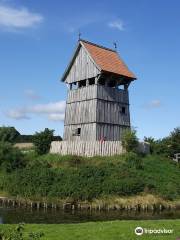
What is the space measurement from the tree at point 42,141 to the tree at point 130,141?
10127 millimetres

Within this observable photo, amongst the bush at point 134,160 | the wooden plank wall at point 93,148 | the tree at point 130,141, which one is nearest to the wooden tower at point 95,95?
the wooden plank wall at point 93,148

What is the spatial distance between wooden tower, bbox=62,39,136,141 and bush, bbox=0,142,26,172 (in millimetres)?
8247

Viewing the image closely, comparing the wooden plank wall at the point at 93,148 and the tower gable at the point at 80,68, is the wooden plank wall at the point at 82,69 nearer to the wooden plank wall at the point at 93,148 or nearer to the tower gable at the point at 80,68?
the tower gable at the point at 80,68

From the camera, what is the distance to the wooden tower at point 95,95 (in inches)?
1971

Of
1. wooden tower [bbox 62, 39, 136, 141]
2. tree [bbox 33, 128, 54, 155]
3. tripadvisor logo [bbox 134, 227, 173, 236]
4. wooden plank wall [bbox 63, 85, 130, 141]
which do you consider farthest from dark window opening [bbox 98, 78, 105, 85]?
tripadvisor logo [bbox 134, 227, 173, 236]

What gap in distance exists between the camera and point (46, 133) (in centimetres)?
5097

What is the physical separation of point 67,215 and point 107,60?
26.8 metres

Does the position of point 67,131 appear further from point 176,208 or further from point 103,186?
point 176,208

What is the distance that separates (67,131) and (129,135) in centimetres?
1051

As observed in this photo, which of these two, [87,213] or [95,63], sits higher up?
[95,63]

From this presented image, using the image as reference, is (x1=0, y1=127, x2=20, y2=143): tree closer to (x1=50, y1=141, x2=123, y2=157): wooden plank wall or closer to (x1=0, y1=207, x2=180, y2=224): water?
(x1=50, y1=141, x2=123, y2=157): wooden plank wall

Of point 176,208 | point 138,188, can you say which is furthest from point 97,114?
point 176,208

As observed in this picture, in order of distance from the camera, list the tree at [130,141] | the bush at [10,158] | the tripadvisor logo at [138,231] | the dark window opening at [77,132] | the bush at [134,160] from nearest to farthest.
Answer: the tripadvisor logo at [138,231], the bush at [134,160], the bush at [10,158], the tree at [130,141], the dark window opening at [77,132]

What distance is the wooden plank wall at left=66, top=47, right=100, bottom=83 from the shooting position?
51250mm
